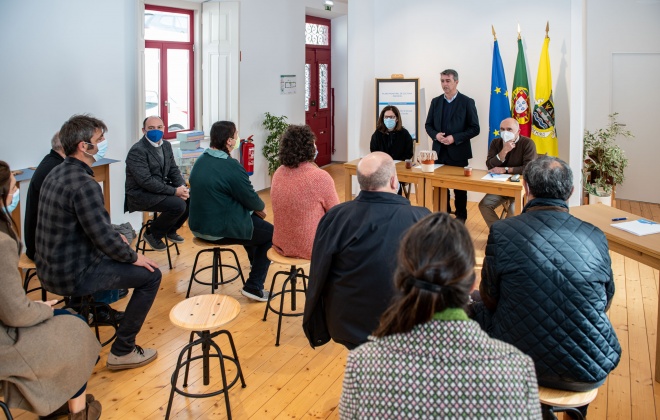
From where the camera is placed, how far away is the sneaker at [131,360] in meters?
3.63

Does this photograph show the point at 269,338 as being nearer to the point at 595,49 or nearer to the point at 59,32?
the point at 59,32

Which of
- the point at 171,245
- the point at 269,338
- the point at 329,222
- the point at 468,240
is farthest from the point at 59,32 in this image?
the point at 468,240

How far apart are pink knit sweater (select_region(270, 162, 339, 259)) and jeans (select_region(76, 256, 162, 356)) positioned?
0.83m

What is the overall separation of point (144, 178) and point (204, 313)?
234 cm

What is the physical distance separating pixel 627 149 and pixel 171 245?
5592mm

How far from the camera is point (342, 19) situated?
418 inches

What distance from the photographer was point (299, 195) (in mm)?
3875

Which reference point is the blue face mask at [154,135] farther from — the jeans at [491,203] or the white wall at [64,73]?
the jeans at [491,203]

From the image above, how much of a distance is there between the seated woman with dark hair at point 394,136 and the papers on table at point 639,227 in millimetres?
3380

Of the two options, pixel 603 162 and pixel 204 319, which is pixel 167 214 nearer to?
pixel 204 319

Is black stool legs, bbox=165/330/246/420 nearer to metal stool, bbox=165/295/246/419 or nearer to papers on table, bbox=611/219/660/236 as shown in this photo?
metal stool, bbox=165/295/246/419

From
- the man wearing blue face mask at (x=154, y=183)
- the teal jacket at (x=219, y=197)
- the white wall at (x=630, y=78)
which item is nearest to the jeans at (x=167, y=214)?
the man wearing blue face mask at (x=154, y=183)

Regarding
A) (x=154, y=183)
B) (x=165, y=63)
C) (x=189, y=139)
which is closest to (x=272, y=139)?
(x=189, y=139)

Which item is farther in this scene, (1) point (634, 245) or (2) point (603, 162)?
(2) point (603, 162)
